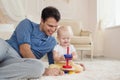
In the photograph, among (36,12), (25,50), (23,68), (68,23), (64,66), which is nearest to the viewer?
(23,68)

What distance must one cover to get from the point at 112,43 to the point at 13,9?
1.93m

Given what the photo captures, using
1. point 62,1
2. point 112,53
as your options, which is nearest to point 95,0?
point 62,1

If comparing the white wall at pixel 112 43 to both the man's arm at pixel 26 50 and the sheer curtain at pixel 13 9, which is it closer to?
the sheer curtain at pixel 13 9

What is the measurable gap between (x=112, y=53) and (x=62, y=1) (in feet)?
4.84

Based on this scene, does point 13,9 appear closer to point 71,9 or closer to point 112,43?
point 71,9

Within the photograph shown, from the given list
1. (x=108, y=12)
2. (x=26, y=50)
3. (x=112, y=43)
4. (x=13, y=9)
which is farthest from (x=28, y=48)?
(x=108, y=12)

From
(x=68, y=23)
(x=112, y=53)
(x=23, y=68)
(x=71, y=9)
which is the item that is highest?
(x=71, y=9)

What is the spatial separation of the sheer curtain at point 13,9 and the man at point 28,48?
2249mm

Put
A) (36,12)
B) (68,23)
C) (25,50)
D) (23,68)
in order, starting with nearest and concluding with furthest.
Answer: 1. (23,68)
2. (25,50)
3. (68,23)
4. (36,12)

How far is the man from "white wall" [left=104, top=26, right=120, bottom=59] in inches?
100.0

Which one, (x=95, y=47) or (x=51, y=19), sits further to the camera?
(x=95, y=47)

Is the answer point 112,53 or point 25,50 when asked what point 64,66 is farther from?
point 112,53

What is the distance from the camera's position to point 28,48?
161 centimetres

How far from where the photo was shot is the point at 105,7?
470cm
